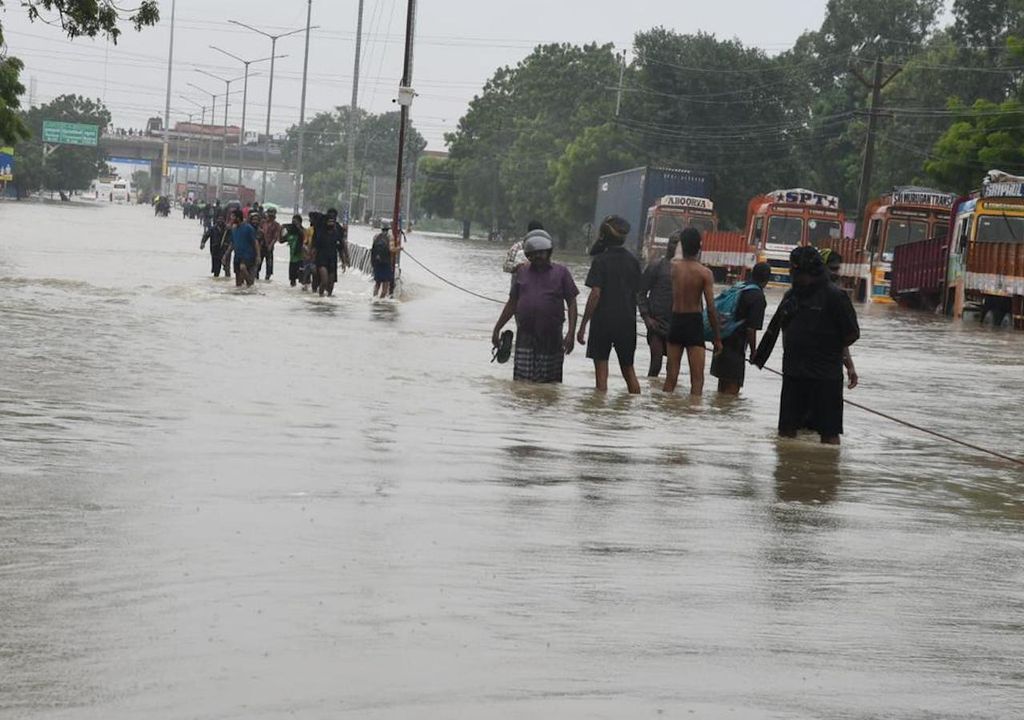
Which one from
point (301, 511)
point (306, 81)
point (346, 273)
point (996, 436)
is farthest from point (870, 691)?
point (306, 81)

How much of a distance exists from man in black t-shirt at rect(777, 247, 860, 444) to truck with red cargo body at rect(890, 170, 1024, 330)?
2365cm

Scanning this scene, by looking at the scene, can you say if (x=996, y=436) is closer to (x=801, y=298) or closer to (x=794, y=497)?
(x=801, y=298)

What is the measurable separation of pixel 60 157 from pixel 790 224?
129 m

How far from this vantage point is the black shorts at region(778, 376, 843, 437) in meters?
13.1

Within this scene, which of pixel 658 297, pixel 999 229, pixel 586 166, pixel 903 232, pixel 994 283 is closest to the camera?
pixel 658 297

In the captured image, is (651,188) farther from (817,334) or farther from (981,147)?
(817,334)

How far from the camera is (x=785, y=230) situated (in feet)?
175

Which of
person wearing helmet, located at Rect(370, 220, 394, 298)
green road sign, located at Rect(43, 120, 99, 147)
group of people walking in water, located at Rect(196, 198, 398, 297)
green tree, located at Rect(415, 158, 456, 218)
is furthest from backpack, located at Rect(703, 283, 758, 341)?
green road sign, located at Rect(43, 120, 99, 147)

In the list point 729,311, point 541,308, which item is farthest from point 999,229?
point 541,308

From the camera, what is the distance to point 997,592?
786cm

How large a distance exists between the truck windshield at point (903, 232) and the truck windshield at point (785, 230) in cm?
487

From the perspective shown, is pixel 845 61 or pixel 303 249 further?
pixel 845 61

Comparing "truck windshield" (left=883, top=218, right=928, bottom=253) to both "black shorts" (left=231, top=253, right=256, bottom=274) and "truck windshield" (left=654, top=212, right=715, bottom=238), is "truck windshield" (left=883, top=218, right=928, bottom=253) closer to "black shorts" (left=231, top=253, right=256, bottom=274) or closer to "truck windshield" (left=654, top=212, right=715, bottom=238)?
"truck windshield" (left=654, top=212, right=715, bottom=238)

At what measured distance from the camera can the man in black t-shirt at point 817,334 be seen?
12.9 meters
